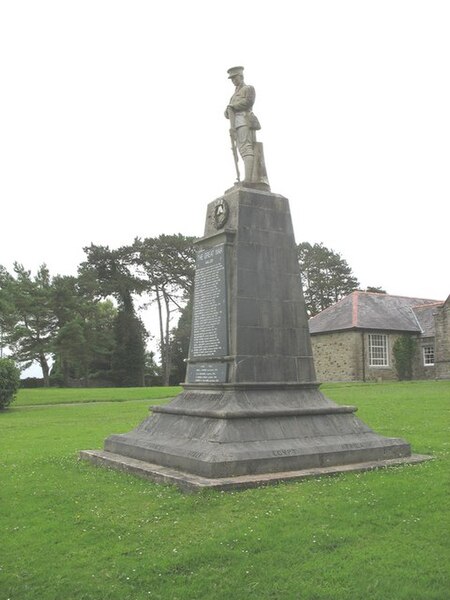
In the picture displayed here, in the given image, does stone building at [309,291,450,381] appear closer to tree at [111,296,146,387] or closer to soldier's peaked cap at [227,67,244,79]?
tree at [111,296,146,387]

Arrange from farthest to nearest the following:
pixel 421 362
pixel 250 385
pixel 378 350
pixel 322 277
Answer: pixel 322 277 → pixel 421 362 → pixel 378 350 → pixel 250 385

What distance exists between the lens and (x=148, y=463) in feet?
30.3

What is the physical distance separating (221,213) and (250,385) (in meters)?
3.09

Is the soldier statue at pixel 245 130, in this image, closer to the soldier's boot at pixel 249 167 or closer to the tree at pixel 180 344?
the soldier's boot at pixel 249 167

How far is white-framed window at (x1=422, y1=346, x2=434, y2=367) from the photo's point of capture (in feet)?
140

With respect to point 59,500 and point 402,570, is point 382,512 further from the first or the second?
point 59,500

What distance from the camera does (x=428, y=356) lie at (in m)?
43.0

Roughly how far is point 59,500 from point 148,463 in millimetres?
1789

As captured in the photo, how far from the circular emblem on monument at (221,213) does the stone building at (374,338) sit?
31632 millimetres

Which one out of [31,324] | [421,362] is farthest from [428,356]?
[31,324]

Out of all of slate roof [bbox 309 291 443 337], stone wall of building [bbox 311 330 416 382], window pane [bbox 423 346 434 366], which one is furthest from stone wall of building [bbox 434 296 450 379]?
stone wall of building [bbox 311 330 416 382]

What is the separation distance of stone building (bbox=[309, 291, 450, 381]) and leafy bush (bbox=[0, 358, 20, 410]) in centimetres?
2322

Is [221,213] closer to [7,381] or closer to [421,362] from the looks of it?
[7,381]

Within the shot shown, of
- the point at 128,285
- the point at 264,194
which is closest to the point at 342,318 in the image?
the point at 128,285
